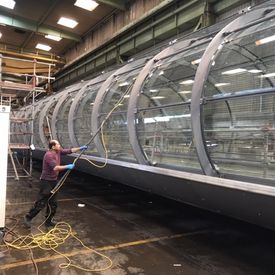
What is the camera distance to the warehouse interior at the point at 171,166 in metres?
3.44

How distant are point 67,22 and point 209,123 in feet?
34.1

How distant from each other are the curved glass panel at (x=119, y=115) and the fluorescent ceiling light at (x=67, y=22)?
7.29 m

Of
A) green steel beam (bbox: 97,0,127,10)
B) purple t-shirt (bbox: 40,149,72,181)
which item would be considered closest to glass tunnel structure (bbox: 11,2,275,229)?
purple t-shirt (bbox: 40,149,72,181)

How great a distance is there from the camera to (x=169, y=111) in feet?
14.7

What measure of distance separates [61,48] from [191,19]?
31.2ft

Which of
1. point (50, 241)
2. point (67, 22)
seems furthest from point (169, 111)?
point (67, 22)

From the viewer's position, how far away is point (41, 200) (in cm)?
496

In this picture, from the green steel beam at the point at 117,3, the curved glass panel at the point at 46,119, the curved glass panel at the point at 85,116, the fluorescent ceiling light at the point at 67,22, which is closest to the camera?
the curved glass panel at the point at 85,116

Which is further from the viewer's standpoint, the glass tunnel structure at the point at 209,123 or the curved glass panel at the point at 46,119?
the curved glass panel at the point at 46,119

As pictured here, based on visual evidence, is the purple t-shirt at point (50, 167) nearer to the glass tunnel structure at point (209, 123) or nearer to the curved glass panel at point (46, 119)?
the glass tunnel structure at point (209, 123)

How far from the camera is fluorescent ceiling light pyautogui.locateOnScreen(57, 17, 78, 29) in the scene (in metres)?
12.3

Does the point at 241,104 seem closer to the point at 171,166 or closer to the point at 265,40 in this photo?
the point at 265,40

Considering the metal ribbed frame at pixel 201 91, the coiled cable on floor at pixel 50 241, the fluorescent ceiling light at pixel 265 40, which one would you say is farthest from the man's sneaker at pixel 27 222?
the fluorescent ceiling light at pixel 265 40

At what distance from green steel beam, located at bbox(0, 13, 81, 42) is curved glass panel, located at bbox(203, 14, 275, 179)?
11.0 meters
